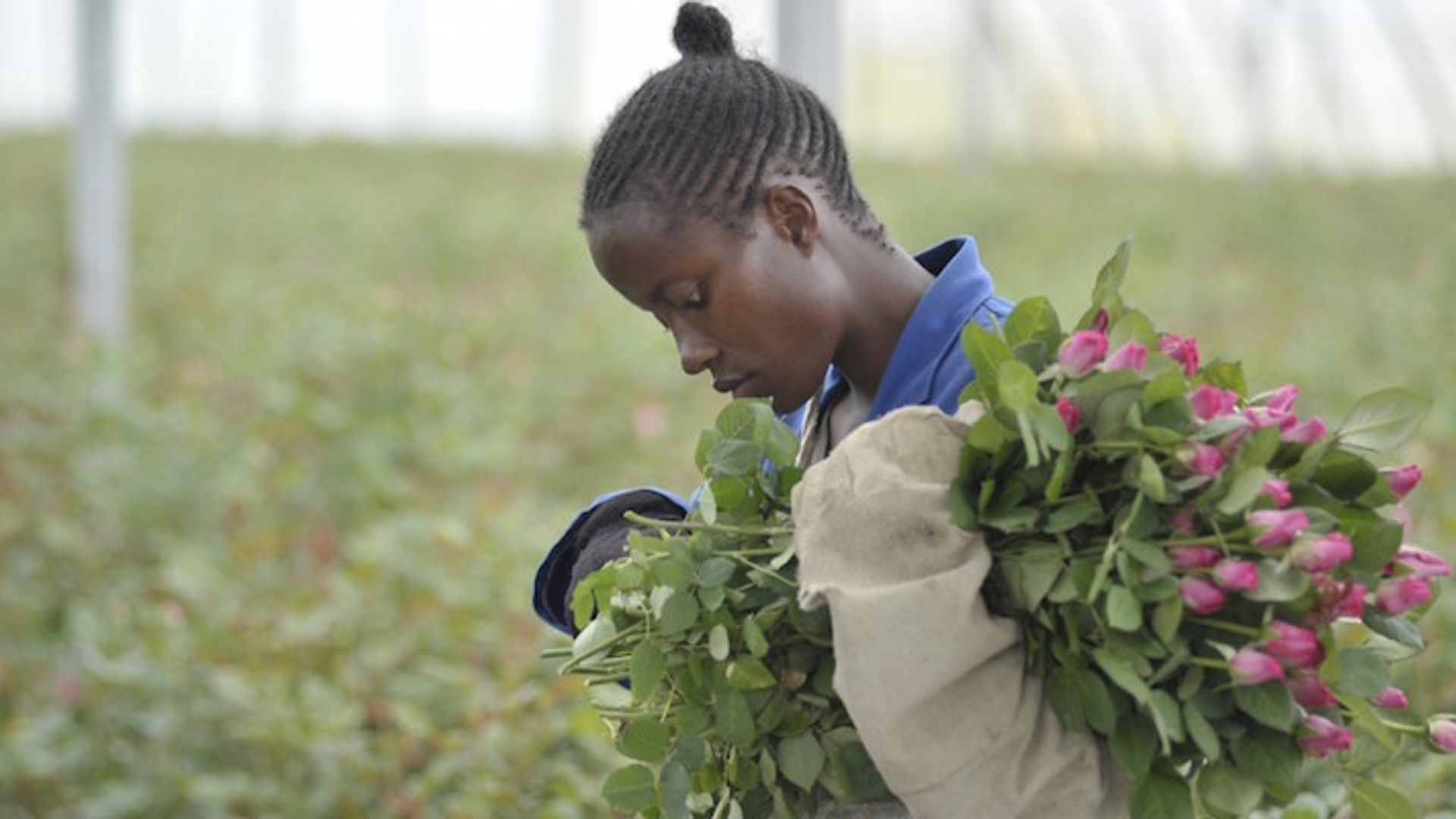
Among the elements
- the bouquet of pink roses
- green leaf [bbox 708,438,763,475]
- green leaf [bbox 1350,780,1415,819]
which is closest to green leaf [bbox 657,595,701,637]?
green leaf [bbox 708,438,763,475]

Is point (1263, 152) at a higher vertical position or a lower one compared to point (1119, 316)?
lower

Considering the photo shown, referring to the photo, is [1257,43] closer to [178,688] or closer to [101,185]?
[101,185]

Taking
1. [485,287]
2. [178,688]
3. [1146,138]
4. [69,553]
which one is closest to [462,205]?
[485,287]

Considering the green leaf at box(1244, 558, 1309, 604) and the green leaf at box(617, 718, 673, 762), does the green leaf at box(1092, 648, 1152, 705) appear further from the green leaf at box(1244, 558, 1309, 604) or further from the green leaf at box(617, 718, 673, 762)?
the green leaf at box(617, 718, 673, 762)

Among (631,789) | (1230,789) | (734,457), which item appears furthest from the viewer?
(631,789)

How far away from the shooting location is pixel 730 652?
1538 millimetres

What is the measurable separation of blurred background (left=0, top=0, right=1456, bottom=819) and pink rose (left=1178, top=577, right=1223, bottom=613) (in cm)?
70

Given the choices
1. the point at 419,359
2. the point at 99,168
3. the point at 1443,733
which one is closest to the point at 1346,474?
the point at 1443,733

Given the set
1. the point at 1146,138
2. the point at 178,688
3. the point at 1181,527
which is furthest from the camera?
the point at 1146,138

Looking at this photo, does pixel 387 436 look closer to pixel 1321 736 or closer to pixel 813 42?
pixel 813 42

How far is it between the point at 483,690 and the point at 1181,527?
7.63 ft

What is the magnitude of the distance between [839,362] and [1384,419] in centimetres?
44

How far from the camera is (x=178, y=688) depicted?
12.5ft

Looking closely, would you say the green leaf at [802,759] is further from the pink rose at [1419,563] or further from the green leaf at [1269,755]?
the pink rose at [1419,563]
